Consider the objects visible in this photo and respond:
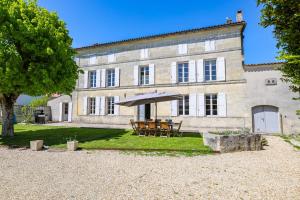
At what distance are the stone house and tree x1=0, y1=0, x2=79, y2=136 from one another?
7205 millimetres

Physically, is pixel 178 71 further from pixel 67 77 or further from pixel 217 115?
pixel 67 77

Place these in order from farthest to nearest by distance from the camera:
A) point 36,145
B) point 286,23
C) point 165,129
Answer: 1. point 165,129
2. point 36,145
3. point 286,23

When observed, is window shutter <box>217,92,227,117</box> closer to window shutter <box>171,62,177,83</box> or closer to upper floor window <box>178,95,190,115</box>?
upper floor window <box>178,95,190,115</box>

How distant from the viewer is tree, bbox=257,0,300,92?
3.06 meters

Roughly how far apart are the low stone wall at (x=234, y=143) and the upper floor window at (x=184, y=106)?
7357 mm

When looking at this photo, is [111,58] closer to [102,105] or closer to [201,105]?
[102,105]

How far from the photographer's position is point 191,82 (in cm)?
1454

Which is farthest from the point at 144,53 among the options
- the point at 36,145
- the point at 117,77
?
the point at 36,145

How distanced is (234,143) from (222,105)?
677 cm

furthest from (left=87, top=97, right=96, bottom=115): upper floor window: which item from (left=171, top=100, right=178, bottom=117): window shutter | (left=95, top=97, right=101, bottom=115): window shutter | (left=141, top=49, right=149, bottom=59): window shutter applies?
(left=171, top=100, right=178, bottom=117): window shutter

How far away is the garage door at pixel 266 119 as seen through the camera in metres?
12.1

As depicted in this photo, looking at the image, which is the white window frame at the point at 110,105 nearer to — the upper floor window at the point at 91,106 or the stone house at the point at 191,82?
the stone house at the point at 191,82

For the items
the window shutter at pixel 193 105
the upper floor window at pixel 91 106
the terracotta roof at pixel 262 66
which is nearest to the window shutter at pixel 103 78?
the upper floor window at pixel 91 106

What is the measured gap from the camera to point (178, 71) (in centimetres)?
1520
